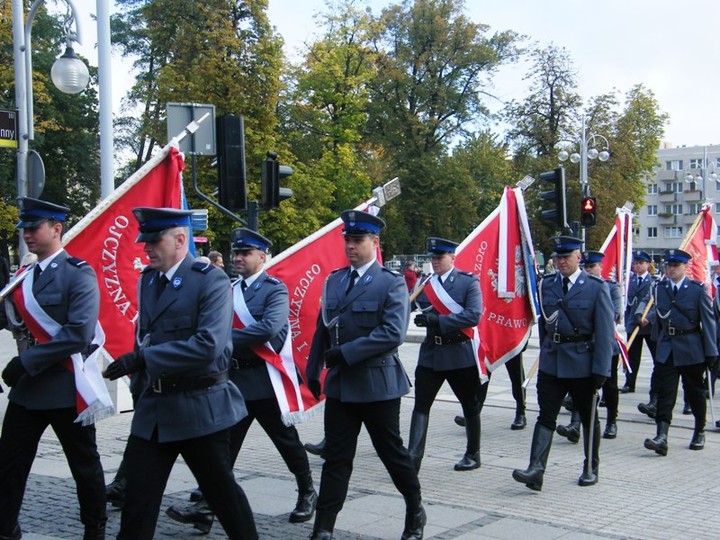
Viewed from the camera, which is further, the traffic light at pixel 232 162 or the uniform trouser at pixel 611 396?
the uniform trouser at pixel 611 396

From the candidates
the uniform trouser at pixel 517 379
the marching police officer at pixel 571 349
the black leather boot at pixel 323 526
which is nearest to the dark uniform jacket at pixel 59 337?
the black leather boot at pixel 323 526

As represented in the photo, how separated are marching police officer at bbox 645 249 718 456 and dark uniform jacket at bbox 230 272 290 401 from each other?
455cm

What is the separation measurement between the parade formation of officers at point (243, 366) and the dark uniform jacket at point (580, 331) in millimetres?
11

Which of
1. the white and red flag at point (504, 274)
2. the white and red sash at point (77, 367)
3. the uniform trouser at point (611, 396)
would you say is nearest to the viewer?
the white and red sash at point (77, 367)

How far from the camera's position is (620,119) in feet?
171

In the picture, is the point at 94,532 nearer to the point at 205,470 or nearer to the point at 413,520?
the point at 205,470

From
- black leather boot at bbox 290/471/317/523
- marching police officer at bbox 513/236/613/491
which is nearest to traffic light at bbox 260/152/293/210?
marching police officer at bbox 513/236/613/491

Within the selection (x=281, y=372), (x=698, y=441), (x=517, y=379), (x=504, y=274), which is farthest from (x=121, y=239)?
(x=698, y=441)

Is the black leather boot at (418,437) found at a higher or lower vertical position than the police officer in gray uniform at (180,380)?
lower

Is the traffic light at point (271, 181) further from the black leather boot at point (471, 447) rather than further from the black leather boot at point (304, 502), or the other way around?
the black leather boot at point (304, 502)

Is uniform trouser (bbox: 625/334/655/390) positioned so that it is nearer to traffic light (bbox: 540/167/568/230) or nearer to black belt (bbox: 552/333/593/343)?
traffic light (bbox: 540/167/568/230)

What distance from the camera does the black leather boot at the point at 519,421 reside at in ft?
34.5

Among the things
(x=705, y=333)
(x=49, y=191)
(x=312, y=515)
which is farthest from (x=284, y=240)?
(x=312, y=515)

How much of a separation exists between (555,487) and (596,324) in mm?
1381
